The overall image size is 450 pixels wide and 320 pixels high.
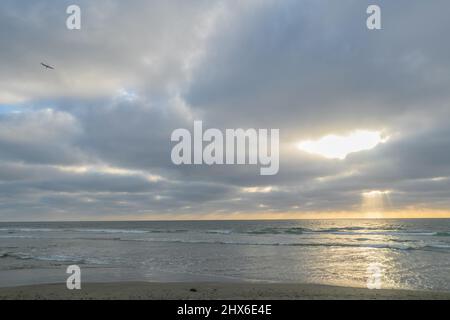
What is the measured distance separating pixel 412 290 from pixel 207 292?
29.7 feet

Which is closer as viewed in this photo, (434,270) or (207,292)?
(207,292)

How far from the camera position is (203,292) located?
47.0 feet

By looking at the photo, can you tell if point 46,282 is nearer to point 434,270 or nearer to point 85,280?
point 85,280

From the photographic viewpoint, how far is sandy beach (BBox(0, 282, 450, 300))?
43.6 feet

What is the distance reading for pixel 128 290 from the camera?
48.5 ft

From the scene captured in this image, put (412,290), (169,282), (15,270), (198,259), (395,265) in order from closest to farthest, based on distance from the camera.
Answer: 1. (412,290)
2. (169,282)
3. (15,270)
4. (395,265)
5. (198,259)

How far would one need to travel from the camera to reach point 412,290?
15844 millimetres

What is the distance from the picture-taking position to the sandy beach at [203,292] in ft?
43.6
